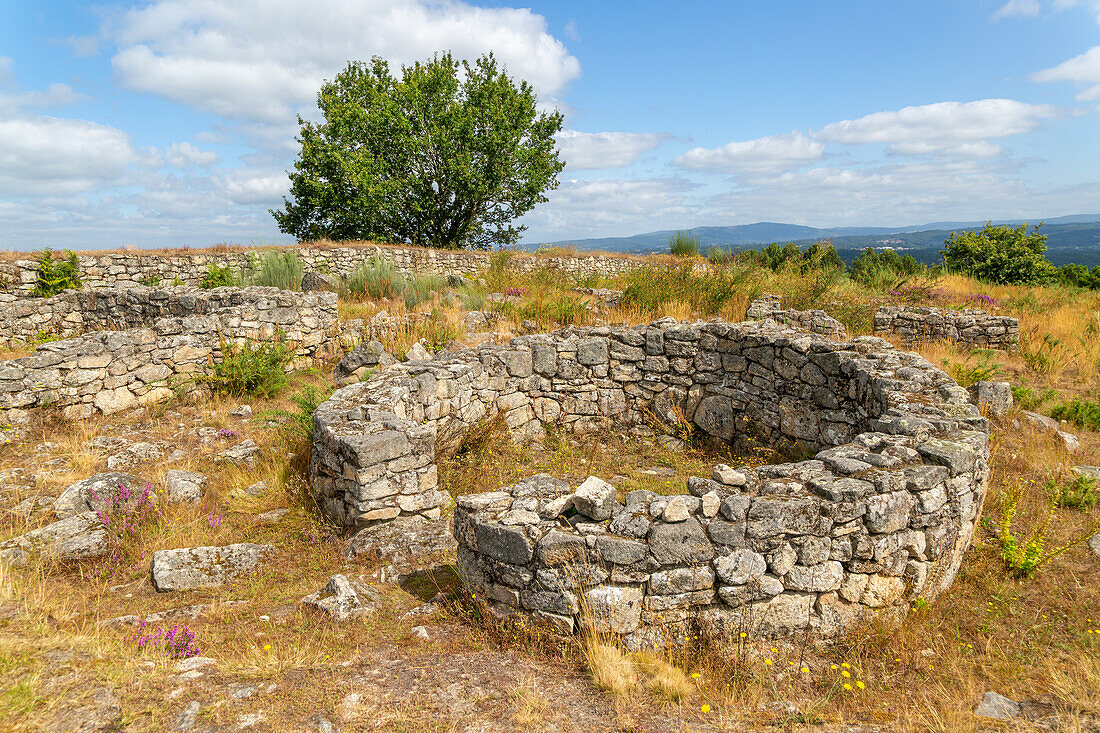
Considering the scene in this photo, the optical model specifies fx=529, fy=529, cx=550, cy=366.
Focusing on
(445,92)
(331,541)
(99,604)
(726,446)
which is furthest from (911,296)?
(445,92)

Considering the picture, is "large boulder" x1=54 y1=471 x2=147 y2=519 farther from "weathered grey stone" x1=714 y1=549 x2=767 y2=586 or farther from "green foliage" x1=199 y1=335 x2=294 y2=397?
"weathered grey stone" x1=714 y1=549 x2=767 y2=586

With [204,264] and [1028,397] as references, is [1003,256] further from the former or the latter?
[204,264]

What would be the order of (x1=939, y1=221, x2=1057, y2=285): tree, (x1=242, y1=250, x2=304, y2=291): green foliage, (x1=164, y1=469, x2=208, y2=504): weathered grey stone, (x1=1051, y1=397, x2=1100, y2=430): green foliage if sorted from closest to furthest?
(x1=164, y1=469, x2=208, y2=504): weathered grey stone, (x1=1051, y1=397, x2=1100, y2=430): green foliage, (x1=242, y1=250, x2=304, y2=291): green foliage, (x1=939, y1=221, x2=1057, y2=285): tree

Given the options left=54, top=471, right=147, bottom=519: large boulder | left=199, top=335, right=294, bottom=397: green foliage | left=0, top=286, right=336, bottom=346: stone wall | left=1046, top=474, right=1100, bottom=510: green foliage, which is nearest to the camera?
left=54, top=471, right=147, bottom=519: large boulder

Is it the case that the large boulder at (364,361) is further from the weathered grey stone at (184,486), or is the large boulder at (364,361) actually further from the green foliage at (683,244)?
the green foliage at (683,244)

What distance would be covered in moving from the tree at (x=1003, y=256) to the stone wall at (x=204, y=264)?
49.7 feet

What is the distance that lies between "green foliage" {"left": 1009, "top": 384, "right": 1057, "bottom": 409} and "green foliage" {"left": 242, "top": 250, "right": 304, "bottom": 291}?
14.9 m

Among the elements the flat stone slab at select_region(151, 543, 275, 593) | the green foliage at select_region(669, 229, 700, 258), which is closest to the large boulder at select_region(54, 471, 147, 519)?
the flat stone slab at select_region(151, 543, 275, 593)

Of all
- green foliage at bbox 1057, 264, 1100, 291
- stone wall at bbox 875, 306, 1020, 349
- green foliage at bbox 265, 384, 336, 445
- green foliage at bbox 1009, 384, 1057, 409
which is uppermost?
green foliage at bbox 1057, 264, 1100, 291

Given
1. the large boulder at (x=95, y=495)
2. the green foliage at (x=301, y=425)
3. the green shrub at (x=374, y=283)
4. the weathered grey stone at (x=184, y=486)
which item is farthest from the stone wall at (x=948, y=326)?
the large boulder at (x=95, y=495)

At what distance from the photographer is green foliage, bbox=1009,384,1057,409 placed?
7488 mm

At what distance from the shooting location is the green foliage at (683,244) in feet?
64.9

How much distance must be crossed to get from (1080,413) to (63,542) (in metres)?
11.5

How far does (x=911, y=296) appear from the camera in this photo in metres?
13.6
